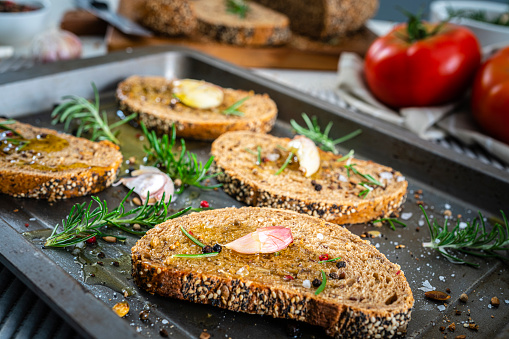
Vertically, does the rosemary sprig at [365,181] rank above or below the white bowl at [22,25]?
above

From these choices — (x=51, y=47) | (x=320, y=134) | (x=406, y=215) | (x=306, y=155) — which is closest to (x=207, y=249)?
(x=306, y=155)

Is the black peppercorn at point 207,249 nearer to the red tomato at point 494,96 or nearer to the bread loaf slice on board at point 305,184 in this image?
the bread loaf slice on board at point 305,184

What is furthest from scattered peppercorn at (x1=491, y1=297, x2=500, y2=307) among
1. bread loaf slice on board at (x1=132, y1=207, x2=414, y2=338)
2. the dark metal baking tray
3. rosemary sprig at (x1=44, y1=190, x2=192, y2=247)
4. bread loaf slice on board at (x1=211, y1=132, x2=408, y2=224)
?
rosemary sprig at (x1=44, y1=190, x2=192, y2=247)

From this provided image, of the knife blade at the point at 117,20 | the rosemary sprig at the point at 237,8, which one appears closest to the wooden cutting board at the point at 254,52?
the knife blade at the point at 117,20

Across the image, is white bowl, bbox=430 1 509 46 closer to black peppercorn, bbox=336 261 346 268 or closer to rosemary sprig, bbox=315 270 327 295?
black peppercorn, bbox=336 261 346 268

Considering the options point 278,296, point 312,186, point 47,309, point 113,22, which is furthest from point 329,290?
point 113,22
